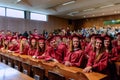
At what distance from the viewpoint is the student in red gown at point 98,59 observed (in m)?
2.72

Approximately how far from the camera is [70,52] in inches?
137

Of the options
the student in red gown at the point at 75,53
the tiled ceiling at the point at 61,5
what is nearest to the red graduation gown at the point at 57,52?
the student in red gown at the point at 75,53

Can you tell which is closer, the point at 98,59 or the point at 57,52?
the point at 98,59

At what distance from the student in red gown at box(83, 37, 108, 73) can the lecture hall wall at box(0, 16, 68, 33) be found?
1101 centimetres

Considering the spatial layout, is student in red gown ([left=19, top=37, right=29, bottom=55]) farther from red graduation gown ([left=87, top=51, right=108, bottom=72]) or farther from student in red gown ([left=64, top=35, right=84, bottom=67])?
red graduation gown ([left=87, top=51, right=108, bottom=72])

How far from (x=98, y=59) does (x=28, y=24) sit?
12.2 m

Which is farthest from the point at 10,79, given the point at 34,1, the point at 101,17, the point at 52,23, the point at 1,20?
the point at 101,17

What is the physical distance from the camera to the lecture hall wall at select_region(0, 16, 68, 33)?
42.0 ft

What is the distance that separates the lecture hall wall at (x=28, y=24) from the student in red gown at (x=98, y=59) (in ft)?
36.1

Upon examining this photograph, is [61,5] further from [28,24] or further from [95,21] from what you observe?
[95,21]

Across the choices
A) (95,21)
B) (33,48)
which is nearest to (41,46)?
(33,48)

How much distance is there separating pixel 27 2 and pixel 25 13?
318 cm

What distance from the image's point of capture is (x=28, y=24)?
1434cm

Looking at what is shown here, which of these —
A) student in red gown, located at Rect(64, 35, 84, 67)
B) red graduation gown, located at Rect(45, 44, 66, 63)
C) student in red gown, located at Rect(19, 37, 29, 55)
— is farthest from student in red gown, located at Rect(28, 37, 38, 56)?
student in red gown, located at Rect(64, 35, 84, 67)
